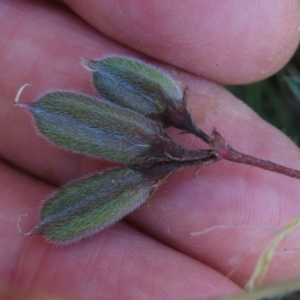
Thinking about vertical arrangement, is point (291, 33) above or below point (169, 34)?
above

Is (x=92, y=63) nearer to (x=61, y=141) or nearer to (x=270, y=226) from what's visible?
(x=61, y=141)

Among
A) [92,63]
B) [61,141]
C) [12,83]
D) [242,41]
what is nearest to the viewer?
[61,141]

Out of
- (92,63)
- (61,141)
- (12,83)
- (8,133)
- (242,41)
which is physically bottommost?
(8,133)

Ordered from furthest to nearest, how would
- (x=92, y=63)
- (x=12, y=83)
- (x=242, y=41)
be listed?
(x=12, y=83) → (x=242, y=41) → (x=92, y=63)

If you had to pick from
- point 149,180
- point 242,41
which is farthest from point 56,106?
point 242,41

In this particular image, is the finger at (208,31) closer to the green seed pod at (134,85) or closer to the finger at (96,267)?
the green seed pod at (134,85)

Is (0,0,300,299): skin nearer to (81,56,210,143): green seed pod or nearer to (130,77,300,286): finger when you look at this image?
(130,77,300,286): finger

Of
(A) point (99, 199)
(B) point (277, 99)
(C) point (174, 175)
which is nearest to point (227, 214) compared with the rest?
(C) point (174, 175)

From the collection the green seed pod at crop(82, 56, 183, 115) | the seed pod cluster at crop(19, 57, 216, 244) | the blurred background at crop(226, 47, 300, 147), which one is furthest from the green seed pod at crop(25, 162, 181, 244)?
the blurred background at crop(226, 47, 300, 147)
